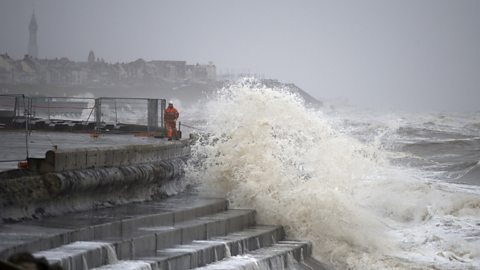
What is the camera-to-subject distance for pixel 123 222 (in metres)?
8.97

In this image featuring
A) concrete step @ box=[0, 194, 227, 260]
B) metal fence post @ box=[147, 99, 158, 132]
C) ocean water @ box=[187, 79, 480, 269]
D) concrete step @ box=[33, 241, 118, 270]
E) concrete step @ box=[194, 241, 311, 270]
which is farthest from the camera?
metal fence post @ box=[147, 99, 158, 132]

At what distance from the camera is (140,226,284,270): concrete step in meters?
8.27

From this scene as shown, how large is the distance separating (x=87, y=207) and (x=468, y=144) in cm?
2831

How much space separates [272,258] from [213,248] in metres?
0.86

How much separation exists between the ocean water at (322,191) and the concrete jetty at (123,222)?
0.67 metres

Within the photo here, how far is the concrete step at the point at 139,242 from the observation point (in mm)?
7335

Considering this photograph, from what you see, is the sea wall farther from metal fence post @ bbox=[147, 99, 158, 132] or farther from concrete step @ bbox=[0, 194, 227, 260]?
metal fence post @ bbox=[147, 99, 158, 132]

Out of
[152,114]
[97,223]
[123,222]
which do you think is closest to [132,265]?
[97,223]

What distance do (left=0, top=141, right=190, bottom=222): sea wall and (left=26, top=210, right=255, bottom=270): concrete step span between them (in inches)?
40.0

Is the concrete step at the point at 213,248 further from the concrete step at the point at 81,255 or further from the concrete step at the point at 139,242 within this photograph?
the concrete step at the point at 81,255

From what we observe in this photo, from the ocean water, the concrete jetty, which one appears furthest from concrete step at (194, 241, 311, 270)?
the ocean water

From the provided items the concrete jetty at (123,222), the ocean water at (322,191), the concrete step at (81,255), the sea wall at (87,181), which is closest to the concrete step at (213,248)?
the concrete jetty at (123,222)

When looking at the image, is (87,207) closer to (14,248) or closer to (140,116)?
(14,248)

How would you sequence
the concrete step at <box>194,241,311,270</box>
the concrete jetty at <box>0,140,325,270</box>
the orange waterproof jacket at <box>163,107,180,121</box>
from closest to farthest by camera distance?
the concrete jetty at <box>0,140,325,270</box>, the concrete step at <box>194,241,311,270</box>, the orange waterproof jacket at <box>163,107,180,121</box>
